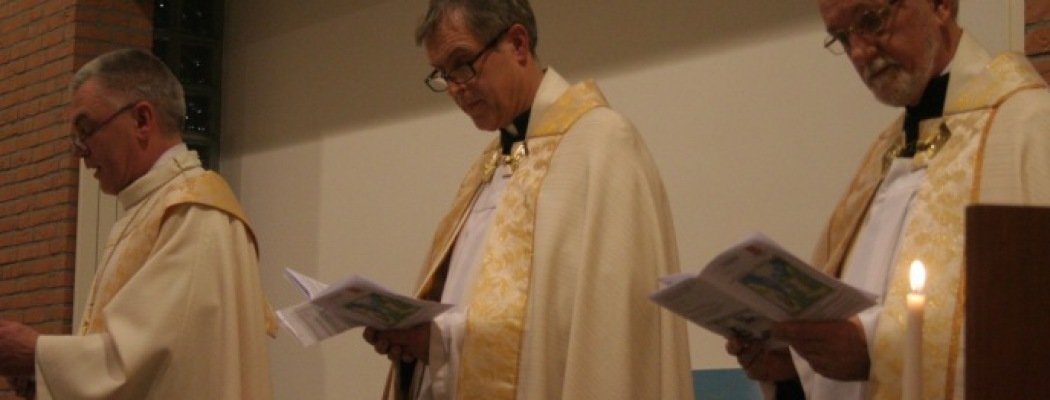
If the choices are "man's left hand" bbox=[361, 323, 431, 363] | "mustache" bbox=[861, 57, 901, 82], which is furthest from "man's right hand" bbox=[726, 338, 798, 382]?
"man's left hand" bbox=[361, 323, 431, 363]

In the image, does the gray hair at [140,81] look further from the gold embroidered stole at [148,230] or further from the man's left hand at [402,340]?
the man's left hand at [402,340]

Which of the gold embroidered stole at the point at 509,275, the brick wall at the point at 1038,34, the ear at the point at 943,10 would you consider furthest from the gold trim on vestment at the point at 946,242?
the gold embroidered stole at the point at 509,275

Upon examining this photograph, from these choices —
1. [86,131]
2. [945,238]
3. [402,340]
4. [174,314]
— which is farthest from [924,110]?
[86,131]

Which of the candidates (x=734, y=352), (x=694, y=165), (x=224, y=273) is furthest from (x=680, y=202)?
(x=734, y=352)

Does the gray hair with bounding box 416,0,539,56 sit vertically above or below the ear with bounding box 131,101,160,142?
above

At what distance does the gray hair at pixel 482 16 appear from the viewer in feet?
12.6

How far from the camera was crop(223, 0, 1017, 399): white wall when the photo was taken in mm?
5355

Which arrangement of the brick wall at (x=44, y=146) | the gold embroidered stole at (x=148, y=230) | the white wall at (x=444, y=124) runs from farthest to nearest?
1. the brick wall at (x=44, y=146)
2. the white wall at (x=444, y=124)
3. the gold embroidered stole at (x=148, y=230)

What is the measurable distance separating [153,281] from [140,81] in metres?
0.63

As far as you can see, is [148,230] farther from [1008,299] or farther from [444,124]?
[1008,299]

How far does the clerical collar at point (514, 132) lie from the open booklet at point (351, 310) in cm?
57

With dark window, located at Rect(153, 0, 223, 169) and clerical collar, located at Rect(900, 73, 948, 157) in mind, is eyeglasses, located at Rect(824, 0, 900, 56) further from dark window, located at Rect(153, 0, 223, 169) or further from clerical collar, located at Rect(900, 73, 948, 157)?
dark window, located at Rect(153, 0, 223, 169)

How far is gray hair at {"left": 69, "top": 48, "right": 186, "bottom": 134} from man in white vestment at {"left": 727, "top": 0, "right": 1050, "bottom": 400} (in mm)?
2075

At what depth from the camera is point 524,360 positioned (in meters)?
3.66
